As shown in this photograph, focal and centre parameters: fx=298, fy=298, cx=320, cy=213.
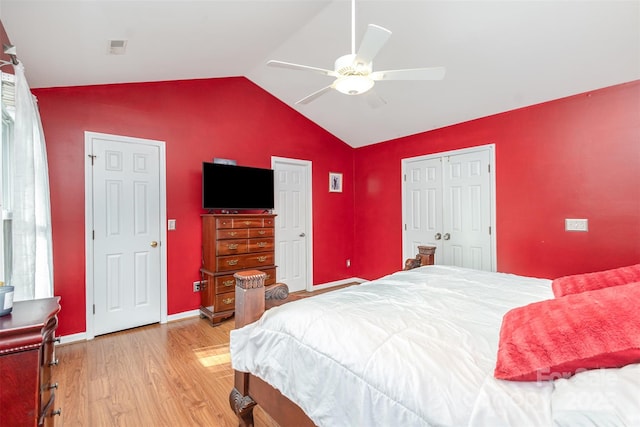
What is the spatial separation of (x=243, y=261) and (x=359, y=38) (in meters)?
2.72

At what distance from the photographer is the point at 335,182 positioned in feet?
16.7

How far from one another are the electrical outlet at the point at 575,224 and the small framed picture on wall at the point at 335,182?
3076 mm

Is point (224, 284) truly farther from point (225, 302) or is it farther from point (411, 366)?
point (411, 366)

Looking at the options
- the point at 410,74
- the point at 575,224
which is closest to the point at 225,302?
the point at 410,74

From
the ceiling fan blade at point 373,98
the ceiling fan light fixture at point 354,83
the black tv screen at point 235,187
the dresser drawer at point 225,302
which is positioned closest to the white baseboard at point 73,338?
the dresser drawer at point 225,302

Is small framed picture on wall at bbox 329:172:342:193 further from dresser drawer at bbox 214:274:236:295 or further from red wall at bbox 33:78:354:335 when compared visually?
dresser drawer at bbox 214:274:236:295

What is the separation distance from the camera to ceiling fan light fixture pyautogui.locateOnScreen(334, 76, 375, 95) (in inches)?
70.6

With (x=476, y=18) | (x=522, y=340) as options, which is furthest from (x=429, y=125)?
(x=522, y=340)

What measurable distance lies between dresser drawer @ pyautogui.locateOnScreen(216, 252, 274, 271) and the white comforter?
6.43 ft

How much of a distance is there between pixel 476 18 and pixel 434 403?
2.85m

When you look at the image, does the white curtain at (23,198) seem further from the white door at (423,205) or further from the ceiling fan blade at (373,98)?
the white door at (423,205)

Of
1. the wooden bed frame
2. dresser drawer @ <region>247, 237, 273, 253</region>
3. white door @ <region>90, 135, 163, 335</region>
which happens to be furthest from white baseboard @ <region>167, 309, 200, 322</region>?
the wooden bed frame

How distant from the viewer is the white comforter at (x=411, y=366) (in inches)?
29.7

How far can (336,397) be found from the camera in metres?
1.08
